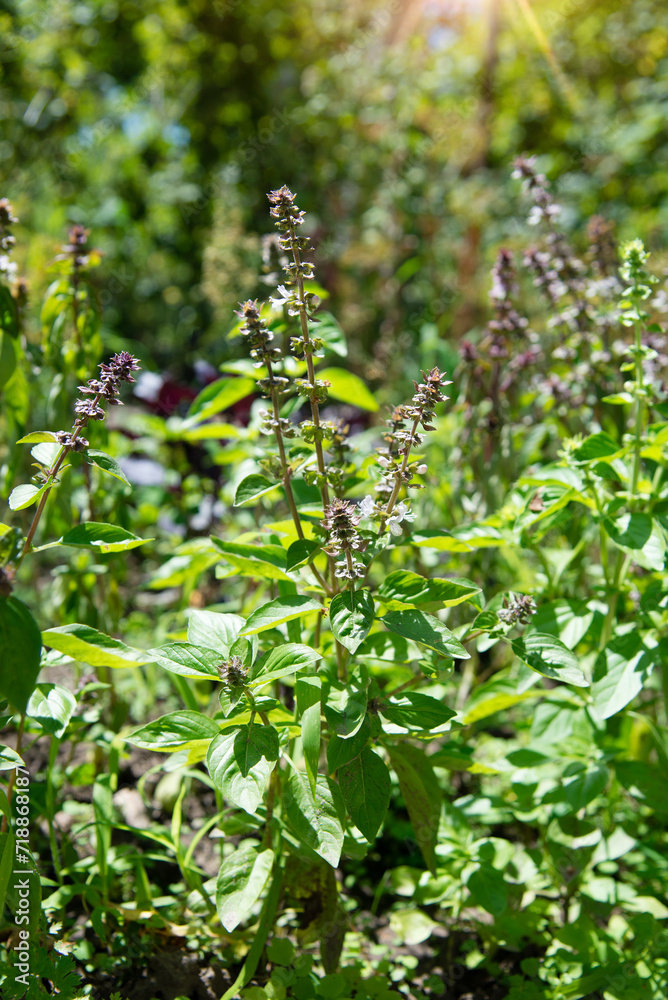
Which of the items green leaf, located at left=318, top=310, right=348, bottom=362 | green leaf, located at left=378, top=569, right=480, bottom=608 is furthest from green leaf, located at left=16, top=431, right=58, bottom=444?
green leaf, located at left=318, top=310, right=348, bottom=362

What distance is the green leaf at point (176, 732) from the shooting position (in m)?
1.17

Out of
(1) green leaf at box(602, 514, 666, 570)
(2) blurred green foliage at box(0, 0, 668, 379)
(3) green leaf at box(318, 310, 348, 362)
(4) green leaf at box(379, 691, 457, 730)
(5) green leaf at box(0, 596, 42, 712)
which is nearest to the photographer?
(5) green leaf at box(0, 596, 42, 712)

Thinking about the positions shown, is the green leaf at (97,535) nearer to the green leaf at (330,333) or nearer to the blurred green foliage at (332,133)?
the green leaf at (330,333)

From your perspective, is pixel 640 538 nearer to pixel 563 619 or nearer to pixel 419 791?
pixel 563 619

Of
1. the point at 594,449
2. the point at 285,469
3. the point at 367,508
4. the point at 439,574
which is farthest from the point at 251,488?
the point at 439,574

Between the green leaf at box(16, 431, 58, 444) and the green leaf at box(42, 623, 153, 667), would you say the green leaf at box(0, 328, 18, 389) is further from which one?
the green leaf at box(42, 623, 153, 667)

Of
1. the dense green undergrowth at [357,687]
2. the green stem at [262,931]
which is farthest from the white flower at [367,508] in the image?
the green stem at [262,931]

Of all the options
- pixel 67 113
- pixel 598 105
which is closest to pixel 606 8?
pixel 598 105

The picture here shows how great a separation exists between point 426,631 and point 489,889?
2.13 ft

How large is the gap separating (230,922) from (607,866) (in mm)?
1073

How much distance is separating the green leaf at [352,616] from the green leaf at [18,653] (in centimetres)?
41

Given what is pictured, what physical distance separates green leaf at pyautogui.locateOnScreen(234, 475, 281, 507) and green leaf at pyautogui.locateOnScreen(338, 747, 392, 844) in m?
0.45

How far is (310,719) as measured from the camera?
3.88 ft

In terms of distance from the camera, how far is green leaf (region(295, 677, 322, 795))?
1.16m
